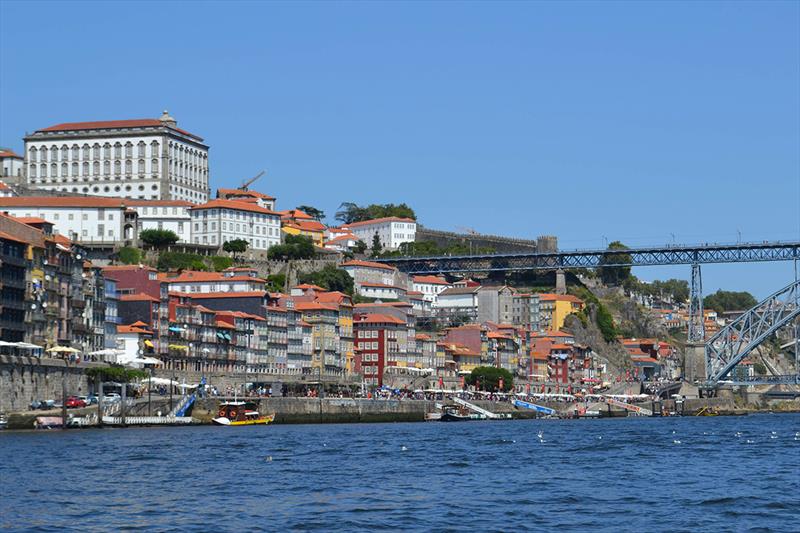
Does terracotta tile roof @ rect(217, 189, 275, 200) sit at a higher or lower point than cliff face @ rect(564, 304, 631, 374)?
higher

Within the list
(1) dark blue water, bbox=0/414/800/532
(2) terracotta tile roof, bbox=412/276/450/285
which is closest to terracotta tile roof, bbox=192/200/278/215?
(2) terracotta tile roof, bbox=412/276/450/285

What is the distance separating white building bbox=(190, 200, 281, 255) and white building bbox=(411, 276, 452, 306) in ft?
82.2

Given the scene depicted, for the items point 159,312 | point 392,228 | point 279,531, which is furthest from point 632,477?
point 392,228

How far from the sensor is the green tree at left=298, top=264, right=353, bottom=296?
140 meters

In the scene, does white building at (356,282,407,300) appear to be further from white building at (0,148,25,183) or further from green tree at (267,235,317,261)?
white building at (0,148,25,183)

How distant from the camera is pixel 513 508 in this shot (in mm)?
39688

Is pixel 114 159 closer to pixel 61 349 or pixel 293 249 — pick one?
pixel 293 249

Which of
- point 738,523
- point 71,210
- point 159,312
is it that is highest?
point 71,210

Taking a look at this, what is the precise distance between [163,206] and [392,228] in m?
40.2

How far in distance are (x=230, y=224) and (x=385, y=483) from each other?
95646mm

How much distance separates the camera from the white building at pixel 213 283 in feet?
388

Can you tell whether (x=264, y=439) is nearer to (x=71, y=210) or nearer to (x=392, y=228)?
(x=71, y=210)

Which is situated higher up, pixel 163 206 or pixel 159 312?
pixel 163 206

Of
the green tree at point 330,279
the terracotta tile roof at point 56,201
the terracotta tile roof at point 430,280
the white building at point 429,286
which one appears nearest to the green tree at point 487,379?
the green tree at point 330,279
